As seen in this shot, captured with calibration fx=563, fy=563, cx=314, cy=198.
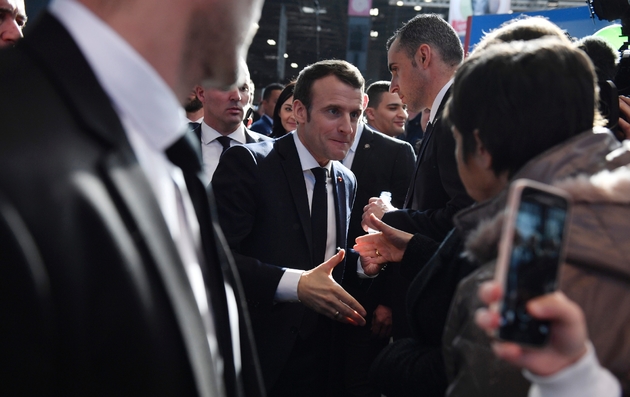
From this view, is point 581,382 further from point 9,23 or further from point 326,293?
point 9,23

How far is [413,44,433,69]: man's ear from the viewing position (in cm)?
314

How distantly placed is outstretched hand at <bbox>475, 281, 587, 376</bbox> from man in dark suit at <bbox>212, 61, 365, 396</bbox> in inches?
53.5

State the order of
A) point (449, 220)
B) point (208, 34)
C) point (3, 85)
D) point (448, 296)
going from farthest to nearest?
point (449, 220) < point (448, 296) < point (208, 34) < point (3, 85)

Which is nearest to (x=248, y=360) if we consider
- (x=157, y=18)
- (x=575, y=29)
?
(x=157, y=18)

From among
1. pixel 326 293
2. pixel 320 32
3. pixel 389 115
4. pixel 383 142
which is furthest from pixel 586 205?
pixel 320 32

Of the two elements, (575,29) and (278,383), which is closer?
(278,383)

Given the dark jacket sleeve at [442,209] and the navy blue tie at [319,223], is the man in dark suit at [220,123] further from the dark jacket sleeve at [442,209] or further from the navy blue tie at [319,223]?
the dark jacket sleeve at [442,209]

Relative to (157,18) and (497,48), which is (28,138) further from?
(497,48)

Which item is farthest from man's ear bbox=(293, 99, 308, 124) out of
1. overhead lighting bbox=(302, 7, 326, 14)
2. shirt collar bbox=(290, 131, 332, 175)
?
overhead lighting bbox=(302, 7, 326, 14)

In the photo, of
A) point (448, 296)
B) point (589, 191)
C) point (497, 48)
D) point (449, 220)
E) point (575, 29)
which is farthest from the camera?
point (575, 29)

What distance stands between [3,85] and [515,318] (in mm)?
776

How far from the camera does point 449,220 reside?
7.39 feet

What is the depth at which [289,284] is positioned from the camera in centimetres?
218

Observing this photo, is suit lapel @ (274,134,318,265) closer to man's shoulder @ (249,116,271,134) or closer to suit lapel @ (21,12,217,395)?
suit lapel @ (21,12,217,395)
